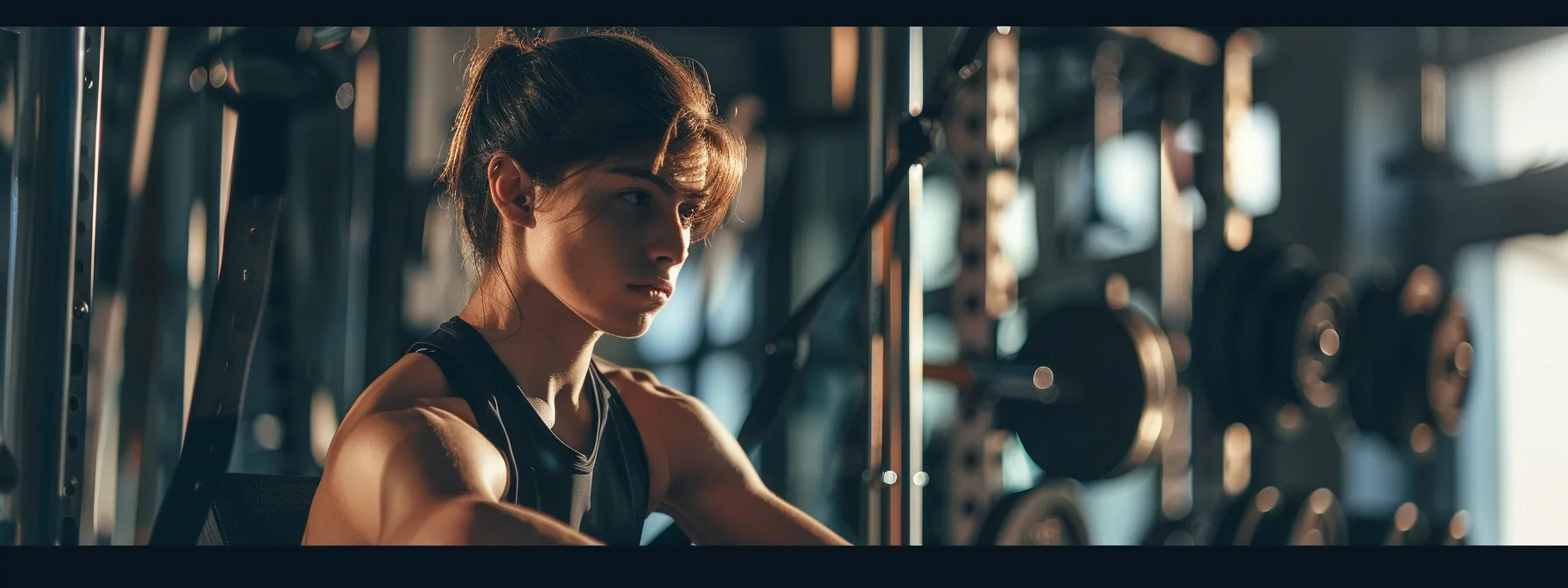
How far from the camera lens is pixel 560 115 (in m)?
0.74

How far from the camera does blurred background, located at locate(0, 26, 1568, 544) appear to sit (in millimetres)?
817

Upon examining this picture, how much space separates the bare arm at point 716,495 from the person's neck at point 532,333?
0.10m

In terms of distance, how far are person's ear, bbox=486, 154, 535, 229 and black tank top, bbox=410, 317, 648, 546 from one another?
0.08m

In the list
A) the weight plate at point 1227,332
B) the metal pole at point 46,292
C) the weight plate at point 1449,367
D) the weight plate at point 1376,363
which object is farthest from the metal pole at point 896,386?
Answer: the weight plate at point 1449,367

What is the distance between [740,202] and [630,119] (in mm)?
156

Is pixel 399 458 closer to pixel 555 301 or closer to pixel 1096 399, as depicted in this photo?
pixel 555 301

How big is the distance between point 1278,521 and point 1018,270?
0.65 metres

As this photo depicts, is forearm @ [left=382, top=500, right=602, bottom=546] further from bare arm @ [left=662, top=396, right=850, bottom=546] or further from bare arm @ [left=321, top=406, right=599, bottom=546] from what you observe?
bare arm @ [left=662, top=396, right=850, bottom=546]

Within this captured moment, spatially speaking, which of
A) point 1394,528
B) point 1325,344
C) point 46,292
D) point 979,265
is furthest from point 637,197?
point 1394,528

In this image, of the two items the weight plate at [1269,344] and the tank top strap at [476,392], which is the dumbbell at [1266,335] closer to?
the weight plate at [1269,344]

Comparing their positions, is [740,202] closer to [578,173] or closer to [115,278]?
[578,173]

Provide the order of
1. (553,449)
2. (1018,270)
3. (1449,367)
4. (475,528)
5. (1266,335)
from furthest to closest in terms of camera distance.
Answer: (1018,270) < (1449,367) < (1266,335) < (553,449) < (475,528)

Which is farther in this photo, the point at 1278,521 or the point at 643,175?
the point at 1278,521
